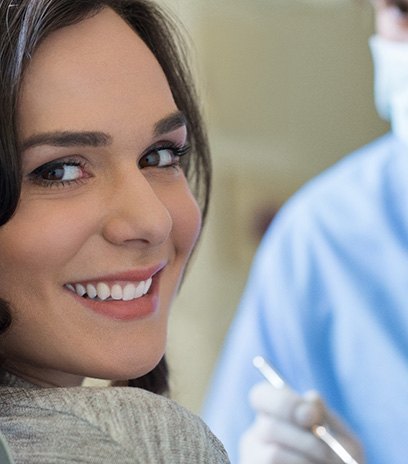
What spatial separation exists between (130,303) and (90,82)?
0.55 ft

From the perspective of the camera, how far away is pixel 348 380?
1696mm

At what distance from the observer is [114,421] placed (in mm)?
Answer: 691

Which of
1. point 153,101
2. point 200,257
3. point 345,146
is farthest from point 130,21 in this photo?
point 345,146

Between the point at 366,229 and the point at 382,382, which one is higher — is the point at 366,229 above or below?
above

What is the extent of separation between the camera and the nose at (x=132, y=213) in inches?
31.2

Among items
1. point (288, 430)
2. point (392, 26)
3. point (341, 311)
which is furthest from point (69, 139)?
point (392, 26)

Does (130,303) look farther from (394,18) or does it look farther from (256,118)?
(256,118)

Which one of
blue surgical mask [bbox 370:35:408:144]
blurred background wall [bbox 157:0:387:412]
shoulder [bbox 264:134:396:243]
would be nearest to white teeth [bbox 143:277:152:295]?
shoulder [bbox 264:134:396:243]

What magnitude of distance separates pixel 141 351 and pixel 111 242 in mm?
89

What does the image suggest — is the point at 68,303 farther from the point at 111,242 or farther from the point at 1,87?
the point at 1,87

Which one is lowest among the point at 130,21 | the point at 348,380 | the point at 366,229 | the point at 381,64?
the point at 348,380

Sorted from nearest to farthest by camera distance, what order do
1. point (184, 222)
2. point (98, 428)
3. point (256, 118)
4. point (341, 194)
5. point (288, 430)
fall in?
point (98, 428) < point (184, 222) < point (288, 430) < point (341, 194) < point (256, 118)

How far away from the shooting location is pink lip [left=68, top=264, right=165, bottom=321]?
32.2 inches

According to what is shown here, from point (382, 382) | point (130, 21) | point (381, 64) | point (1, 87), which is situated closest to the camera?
point (1, 87)
